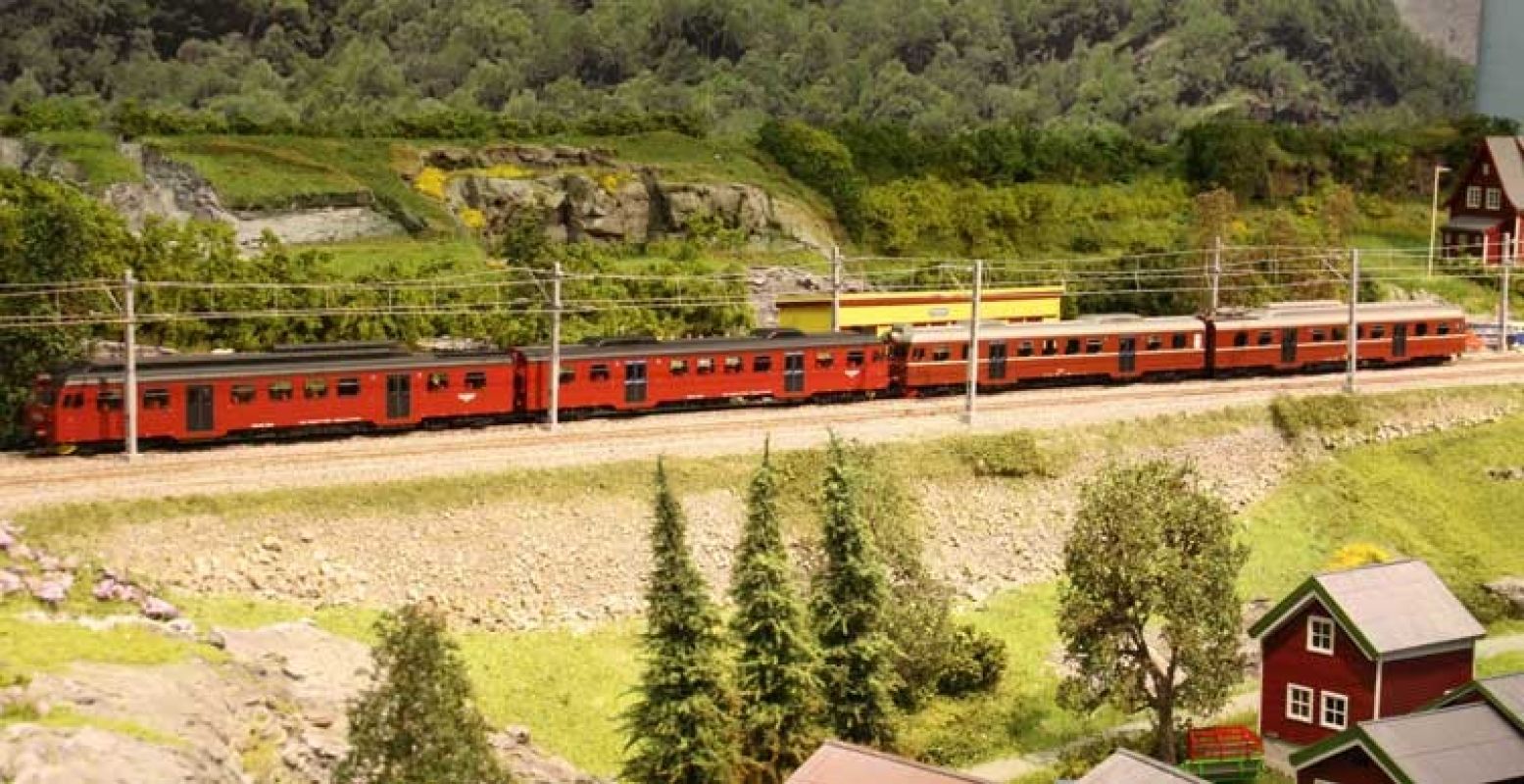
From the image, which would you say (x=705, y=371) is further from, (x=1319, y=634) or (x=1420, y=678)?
(x=1420, y=678)

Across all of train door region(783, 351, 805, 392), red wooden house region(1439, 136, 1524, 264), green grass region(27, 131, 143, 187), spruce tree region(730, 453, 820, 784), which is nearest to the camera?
spruce tree region(730, 453, 820, 784)

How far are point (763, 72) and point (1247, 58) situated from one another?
3161cm

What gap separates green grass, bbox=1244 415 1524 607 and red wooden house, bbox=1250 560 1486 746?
1059cm

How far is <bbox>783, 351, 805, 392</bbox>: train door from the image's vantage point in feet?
210

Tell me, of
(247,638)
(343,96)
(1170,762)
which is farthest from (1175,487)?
(343,96)

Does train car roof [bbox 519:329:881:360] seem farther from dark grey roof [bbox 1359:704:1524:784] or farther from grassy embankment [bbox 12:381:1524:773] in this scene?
dark grey roof [bbox 1359:704:1524:784]

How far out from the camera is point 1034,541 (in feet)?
197

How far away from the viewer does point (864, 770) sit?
125 ft

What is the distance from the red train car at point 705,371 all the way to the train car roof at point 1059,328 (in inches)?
61.8

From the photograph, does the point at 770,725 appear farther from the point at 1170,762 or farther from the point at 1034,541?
the point at 1034,541

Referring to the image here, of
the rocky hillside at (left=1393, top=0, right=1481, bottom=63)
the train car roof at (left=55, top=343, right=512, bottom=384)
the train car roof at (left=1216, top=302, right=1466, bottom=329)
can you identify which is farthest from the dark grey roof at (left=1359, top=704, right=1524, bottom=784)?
the rocky hillside at (left=1393, top=0, right=1481, bottom=63)

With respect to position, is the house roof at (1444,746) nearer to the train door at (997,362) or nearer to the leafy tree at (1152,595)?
the leafy tree at (1152,595)

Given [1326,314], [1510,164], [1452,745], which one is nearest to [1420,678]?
[1452,745]

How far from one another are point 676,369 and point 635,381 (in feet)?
4.38
